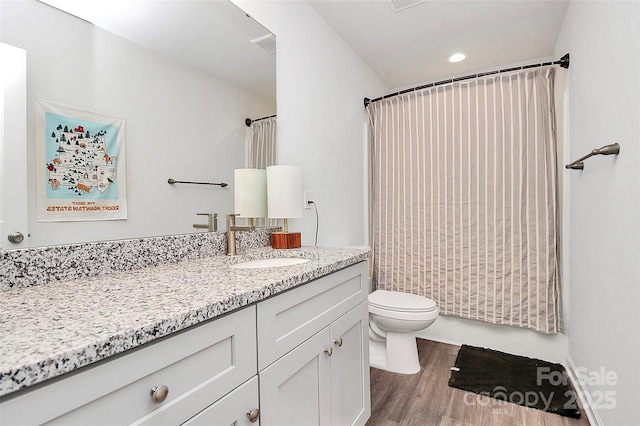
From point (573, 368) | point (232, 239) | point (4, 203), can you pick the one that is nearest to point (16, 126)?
point (4, 203)

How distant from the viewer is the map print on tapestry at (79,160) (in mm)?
844

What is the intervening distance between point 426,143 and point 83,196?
2210 mm

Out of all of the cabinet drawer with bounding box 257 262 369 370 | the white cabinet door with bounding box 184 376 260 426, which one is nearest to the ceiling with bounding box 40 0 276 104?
the cabinet drawer with bounding box 257 262 369 370

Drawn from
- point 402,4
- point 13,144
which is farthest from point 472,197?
point 13,144

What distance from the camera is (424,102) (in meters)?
2.43

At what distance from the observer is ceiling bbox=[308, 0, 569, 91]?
196 centimetres

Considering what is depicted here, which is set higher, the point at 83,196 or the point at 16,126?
the point at 16,126

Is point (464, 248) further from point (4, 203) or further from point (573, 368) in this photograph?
point (4, 203)

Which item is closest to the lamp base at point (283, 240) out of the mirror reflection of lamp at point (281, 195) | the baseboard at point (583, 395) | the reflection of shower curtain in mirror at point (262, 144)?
the mirror reflection of lamp at point (281, 195)

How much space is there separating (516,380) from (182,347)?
2.07 m

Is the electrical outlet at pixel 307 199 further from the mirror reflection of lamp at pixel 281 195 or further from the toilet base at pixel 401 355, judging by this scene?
the toilet base at pixel 401 355

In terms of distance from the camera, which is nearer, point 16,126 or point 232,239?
point 16,126

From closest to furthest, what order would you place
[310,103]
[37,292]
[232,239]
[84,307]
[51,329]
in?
[51,329] < [84,307] < [37,292] < [232,239] < [310,103]

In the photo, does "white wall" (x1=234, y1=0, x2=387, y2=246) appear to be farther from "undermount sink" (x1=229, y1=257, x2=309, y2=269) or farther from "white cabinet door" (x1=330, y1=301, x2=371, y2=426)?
"white cabinet door" (x1=330, y1=301, x2=371, y2=426)
